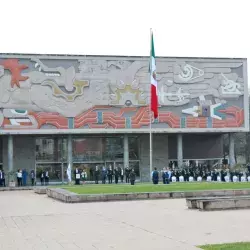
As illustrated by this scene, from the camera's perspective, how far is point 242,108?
51.3 metres

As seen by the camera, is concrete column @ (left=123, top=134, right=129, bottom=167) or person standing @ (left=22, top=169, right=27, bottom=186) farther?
concrete column @ (left=123, top=134, right=129, bottom=167)

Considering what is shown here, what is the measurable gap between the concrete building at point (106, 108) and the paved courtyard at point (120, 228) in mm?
28140

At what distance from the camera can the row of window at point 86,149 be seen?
5044 centimetres

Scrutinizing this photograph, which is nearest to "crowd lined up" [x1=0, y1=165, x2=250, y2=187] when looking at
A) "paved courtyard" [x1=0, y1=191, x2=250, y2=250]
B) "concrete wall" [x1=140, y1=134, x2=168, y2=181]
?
"concrete wall" [x1=140, y1=134, x2=168, y2=181]

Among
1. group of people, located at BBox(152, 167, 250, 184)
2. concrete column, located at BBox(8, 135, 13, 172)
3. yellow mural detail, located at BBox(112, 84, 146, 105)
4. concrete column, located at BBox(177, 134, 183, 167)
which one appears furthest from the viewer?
concrete column, located at BBox(177, 134, 183, 167)

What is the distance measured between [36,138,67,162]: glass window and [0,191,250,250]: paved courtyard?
101 feet

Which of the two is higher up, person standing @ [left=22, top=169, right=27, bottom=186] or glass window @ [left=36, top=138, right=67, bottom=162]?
glass window @ [left=36, top=138, right=67, bottom=162]

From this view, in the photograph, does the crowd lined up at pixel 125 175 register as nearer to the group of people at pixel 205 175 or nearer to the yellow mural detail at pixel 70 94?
the group of people at pixel 205 175

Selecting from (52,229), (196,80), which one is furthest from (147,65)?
(52,229)

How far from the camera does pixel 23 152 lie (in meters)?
49.9

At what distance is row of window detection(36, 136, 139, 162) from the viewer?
50.4 m

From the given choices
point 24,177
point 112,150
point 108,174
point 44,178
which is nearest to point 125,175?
point 108,174

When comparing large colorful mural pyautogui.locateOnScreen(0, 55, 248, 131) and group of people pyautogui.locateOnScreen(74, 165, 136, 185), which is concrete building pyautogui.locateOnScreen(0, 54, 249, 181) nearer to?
large colorful mural pyautogui.locateOnScreen(0, 55, 248, 131)

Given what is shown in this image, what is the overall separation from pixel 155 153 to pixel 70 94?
10.3 m
